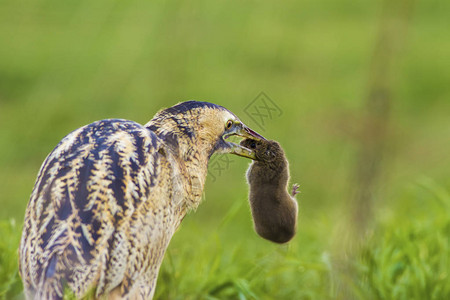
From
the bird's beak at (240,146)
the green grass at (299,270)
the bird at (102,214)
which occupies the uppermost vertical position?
the bird's beak at (240,146)

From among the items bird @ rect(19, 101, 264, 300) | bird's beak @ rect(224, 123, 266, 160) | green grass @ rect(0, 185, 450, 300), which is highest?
bird's beak @ rect(224, 123, 266, 160)

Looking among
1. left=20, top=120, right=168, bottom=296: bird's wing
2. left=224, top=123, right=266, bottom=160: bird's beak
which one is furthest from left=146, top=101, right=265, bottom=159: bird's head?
left=20, top=120, right=168, bottom=296: bird's wing

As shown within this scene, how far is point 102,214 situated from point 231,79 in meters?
7.10

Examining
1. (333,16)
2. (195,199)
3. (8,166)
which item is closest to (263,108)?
(195,199)

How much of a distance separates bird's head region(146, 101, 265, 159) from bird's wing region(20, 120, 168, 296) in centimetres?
42

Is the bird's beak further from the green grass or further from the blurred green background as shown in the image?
the blurred green background

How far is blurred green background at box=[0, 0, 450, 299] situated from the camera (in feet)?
25.7

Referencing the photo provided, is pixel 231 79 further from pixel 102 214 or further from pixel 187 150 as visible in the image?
pixel 102 214

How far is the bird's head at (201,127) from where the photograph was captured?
12.2 ft

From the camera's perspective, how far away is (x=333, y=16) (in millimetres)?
12562

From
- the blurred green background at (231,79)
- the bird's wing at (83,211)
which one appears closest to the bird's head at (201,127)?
the bird's wing at (83,211)

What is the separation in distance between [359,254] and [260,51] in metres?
6.82

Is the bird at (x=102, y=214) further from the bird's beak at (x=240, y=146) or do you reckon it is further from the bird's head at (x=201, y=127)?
the bird's beak at (x=240, y=146)

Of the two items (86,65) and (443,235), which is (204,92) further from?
(443,235)
